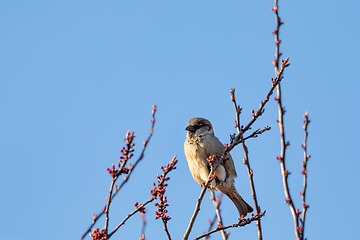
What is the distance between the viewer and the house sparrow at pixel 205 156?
4.87 metres

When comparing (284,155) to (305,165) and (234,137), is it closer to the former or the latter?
(305,165)

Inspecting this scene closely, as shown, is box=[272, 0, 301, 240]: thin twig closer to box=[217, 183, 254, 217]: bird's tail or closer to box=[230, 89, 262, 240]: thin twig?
box=[230, 89, 262, 240]: thin twig

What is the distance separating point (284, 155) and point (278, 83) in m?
0.54

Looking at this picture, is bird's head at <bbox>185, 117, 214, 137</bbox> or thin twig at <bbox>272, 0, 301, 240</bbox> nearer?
thin twig at <bbox>272, 0, 301, 240</bbox>

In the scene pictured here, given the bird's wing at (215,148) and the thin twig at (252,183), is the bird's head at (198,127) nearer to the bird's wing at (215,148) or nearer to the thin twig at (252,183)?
the bird's wing at (215,148)

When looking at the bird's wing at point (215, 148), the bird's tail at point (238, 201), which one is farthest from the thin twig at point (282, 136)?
the bird's tail at point (238, 201)

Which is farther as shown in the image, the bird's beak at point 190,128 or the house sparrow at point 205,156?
the bird's beak at point 190,128

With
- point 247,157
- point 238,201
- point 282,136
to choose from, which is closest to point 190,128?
point 238,201

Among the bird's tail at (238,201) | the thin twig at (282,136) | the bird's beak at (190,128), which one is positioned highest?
the bird's beak at (190,128)

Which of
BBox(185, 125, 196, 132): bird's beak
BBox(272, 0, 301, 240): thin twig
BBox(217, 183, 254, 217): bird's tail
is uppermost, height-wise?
BBox(185, 125, 196, 132): bird's beak

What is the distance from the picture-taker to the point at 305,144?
2.93m

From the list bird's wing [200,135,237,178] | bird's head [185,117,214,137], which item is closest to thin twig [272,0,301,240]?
bird's wing [200,135,237,178]

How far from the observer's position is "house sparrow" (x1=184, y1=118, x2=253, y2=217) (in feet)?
16.0

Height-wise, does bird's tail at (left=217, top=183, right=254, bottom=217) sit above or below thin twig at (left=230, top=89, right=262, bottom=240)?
above
